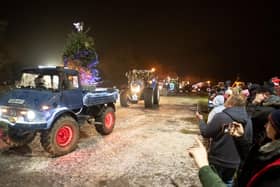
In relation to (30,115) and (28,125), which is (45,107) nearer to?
(30,115)

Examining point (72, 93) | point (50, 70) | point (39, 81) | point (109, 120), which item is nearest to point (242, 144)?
point (72, 93)

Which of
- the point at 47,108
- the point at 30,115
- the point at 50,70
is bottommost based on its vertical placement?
the point at 30,115

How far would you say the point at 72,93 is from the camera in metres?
7.73

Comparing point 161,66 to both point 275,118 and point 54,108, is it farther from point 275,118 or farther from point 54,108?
point 275,118

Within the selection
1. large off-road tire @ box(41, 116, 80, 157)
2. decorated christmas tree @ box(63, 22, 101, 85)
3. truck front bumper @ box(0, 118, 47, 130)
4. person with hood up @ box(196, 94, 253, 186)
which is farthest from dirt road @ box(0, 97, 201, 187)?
decorated christmas tree @ box(63, 22, 101, 85)

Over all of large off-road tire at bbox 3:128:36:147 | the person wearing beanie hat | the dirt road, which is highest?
the person wearing beanie hat

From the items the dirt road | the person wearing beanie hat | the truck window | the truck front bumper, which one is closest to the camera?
the person wearing beanie hat

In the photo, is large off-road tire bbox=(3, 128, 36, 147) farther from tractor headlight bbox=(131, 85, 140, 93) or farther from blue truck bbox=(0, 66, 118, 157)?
tractor headlight bbox=(131, 85, 140, 93)

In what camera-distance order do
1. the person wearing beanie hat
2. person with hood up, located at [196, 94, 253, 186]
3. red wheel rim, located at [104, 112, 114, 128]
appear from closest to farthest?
the person wearing beanie hat
person with hood up, located at [196, 94, 253, 186]
red wheel rim, located at [104, 112, 114, 128]

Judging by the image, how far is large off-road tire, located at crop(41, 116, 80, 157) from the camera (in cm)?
681

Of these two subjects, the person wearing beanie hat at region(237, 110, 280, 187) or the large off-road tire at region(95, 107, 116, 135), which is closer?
the person wearing beanie hat at region(237, 110, 280, 187)

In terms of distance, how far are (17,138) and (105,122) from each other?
2787mm

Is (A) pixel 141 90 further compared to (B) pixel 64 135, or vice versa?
(A) pixel 141 90

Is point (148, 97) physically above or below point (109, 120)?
above
